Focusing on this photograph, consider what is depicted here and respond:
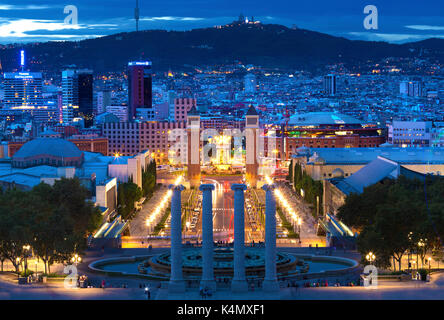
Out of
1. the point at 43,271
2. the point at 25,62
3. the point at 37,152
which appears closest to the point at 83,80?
the point at 25,62

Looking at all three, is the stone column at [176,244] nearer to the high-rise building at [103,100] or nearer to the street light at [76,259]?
the street light at [76,259]

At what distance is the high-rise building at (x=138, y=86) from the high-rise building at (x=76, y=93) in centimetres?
1350

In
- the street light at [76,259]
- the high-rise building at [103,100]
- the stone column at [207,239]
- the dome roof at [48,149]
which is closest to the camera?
the stone column at [207,239]

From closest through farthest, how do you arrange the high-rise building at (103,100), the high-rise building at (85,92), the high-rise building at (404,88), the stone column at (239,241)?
the stone column at (239,241) → the high-rise building at (85,92) → the high-rise building at (103,100) → the high-rise building at (404,88)

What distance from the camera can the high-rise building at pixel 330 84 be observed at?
196 meters

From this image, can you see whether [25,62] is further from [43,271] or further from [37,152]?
[43,271]

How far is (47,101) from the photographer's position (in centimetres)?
18475

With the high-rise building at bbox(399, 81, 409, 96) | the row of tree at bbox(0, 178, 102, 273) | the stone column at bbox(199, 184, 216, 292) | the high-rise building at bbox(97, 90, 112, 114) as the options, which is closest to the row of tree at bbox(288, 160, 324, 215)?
the row of tree at bbox(0, 178, 102, 273)

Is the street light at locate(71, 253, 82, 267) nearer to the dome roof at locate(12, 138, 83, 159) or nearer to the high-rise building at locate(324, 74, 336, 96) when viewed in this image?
the dome roof at locate(12, 138, 83, 159)

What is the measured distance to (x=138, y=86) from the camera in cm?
14712

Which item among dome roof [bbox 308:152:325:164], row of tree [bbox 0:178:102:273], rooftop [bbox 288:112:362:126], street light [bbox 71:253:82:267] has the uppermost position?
rooftop [bbox 288:112:362:126]

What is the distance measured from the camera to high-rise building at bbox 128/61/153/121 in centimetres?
14462

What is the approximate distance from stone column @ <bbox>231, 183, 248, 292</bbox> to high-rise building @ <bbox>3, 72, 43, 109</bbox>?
151m

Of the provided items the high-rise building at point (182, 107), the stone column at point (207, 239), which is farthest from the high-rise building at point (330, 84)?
the stone column at point (207, 239)
